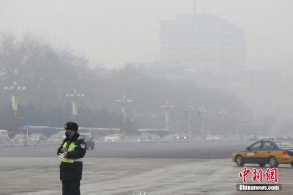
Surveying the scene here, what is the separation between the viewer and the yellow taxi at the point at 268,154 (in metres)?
43.7

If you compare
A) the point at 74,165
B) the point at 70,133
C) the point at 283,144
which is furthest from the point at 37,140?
the point at 70,133

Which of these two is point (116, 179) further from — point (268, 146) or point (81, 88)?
point (81, 88)

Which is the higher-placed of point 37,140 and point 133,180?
point 37,140

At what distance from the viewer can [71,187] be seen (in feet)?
65.0

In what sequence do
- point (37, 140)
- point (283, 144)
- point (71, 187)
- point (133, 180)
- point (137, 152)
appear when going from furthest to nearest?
A: 1. point (37, 140)
2. point (137, 152)
3. point (283, 144)
4. point (133, 180)
5. point (71, 187)

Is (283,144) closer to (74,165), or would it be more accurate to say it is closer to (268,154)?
(268,154)

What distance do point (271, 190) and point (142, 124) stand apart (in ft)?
512

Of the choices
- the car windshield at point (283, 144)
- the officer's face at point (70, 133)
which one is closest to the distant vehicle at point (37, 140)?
the car windshield at point (283, 144)

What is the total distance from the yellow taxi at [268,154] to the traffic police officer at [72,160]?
2498cm

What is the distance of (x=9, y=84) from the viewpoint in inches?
5861

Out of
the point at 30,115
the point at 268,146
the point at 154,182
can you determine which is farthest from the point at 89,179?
the point at 30,115

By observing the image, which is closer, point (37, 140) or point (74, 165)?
point (74, 165)

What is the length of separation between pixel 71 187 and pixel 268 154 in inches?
1019

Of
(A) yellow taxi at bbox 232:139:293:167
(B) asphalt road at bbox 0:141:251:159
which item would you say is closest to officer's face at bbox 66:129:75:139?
(A) yellow taxi at bbox 232:139:293:167
